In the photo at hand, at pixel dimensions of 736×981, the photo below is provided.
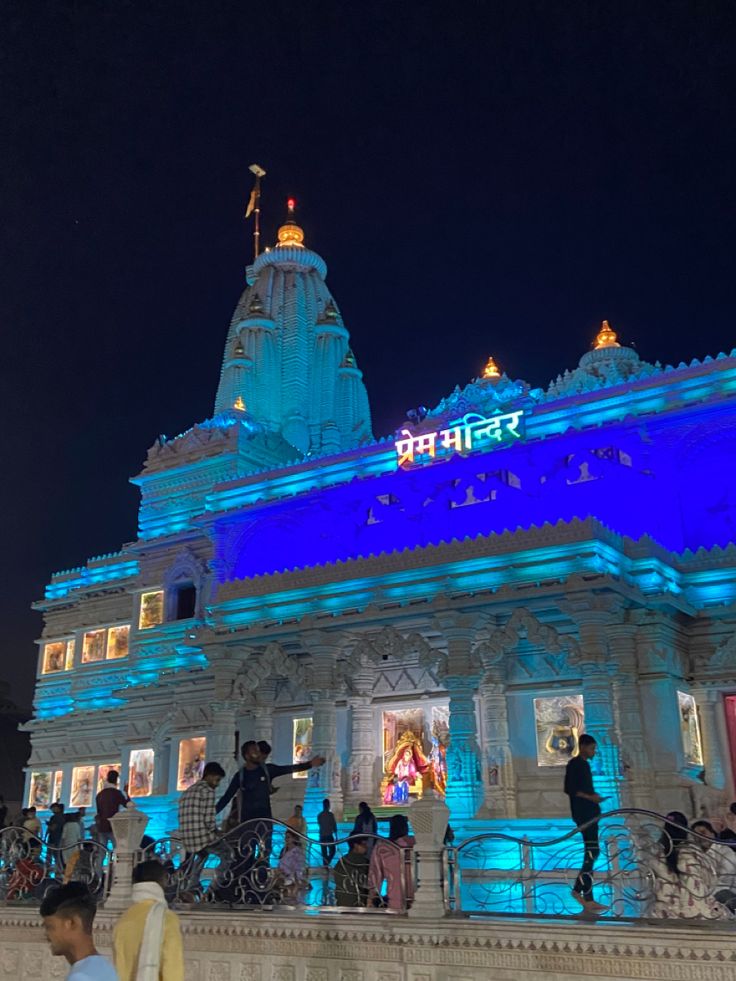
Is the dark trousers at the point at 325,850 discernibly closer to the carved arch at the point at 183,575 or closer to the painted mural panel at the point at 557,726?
the painted mural panel at the point at 557,726

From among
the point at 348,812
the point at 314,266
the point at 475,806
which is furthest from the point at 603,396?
the point at 314,266

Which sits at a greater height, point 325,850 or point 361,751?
point 361,751

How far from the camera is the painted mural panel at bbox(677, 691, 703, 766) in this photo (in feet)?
67.8

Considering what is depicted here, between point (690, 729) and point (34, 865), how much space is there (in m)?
14.3

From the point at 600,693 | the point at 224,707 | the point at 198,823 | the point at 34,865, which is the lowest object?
the point at 34,865

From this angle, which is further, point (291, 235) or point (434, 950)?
point (291, 235)

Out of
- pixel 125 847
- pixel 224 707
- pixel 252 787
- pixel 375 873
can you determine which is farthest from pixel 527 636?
pixel 125 847

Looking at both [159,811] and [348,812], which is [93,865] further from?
[159,811]

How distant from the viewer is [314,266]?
4472 centimetres

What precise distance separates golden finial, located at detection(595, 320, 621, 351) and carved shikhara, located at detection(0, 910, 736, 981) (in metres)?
31.0

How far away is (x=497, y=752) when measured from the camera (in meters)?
22.5

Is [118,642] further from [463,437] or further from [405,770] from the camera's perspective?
[463,437]

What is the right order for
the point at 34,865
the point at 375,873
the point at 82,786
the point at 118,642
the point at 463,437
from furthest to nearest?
the point at 118,642 < the point at 82,786 < the point at 463,437 < the point at 34,865 < the point at 375,873

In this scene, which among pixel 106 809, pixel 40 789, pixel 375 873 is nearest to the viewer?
pixel 375 873
